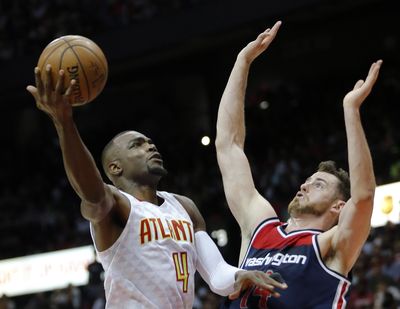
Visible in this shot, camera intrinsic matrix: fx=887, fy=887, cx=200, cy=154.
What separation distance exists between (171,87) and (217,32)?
4.82 m

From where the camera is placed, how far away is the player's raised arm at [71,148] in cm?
426

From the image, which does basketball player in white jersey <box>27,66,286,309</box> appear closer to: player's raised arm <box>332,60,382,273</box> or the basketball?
the basketball

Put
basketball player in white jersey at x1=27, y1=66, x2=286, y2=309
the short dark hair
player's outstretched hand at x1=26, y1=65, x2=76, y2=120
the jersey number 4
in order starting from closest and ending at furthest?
1. player's outstretched hand at x1=26, y1=65, x2=76, y2=120
2. basketball player in white jersey at x1=27, y1=66, x2=286, y2=309
3. the jersey number 4
4. the short dark hair

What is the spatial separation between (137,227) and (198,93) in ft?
54.2

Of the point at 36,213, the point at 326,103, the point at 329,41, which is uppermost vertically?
the point at 329,41

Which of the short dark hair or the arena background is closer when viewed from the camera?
the short dark hair

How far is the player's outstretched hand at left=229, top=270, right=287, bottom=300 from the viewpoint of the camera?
179 inches

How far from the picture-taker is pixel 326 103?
1747cm

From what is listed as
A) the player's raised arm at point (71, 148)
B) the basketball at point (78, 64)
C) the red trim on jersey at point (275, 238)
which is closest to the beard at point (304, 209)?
the red trim on jersey at point (275, 238)

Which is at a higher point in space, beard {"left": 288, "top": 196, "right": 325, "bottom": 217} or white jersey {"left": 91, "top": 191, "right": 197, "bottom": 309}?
beard {"left": 288, "top": 196, "right": 325, "bottom": 217}

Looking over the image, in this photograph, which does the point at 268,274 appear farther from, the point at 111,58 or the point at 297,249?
the point at 111,58

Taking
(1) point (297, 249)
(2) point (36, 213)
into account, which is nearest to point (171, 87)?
(2) point (36, 213)

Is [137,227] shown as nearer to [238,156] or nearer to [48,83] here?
[238,156]

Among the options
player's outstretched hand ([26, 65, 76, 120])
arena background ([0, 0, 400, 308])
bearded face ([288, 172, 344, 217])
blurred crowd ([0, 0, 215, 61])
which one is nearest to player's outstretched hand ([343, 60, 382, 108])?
bearded face ([288, 172, 344, 217])
